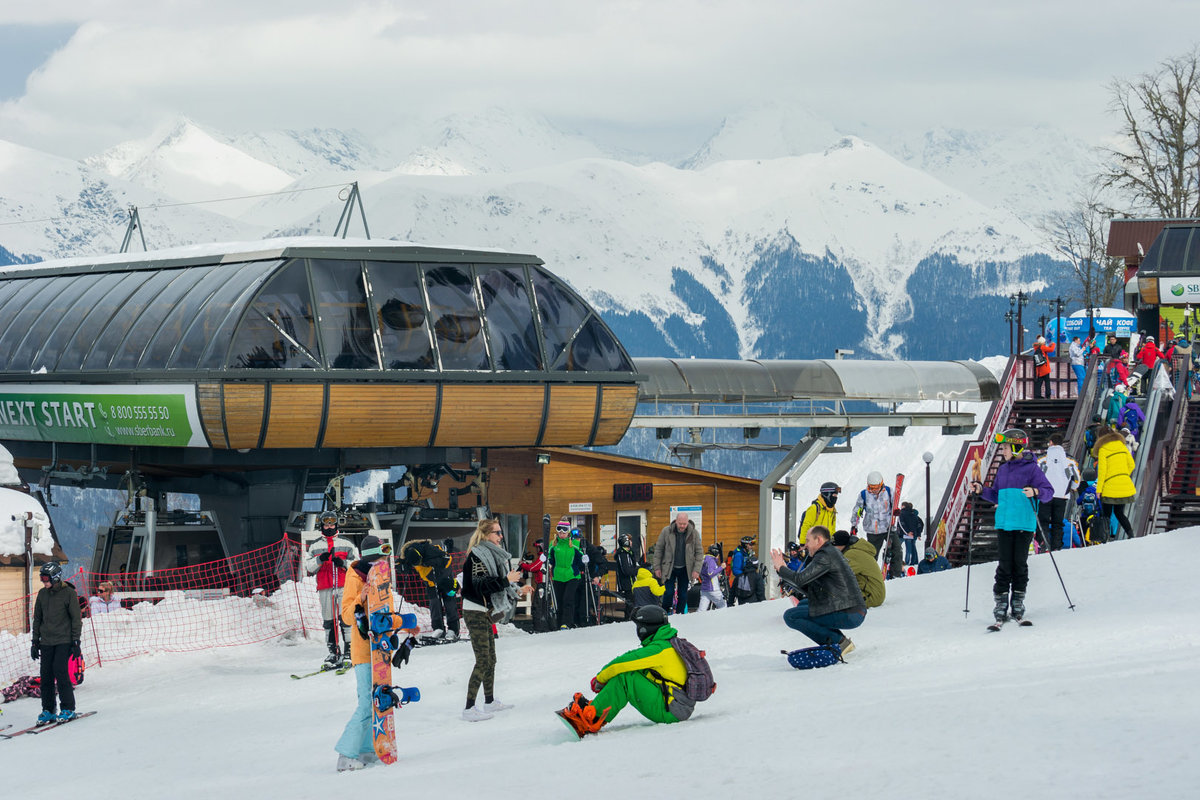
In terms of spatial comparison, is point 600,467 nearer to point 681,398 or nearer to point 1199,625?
point 681,398

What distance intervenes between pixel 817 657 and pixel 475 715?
8.94 feet

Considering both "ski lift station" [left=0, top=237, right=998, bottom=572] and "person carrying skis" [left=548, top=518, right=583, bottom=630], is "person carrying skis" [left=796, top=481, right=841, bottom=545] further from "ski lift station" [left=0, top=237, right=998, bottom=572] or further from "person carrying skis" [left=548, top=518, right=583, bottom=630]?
"ski lift station" [left=0, top=237, right=998, bottom=572]

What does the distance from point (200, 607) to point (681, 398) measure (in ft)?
54.4

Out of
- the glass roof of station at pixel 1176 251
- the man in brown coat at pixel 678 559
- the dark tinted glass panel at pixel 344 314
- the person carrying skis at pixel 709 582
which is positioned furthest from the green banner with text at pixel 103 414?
the glass roof of station at pixel 1176 251

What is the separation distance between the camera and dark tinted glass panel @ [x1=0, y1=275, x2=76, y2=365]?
2548 centimetres

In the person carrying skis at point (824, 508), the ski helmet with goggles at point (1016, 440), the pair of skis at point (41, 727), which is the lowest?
the pair of skis at point (41, 727)

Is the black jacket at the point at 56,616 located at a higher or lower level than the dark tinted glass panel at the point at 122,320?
lower

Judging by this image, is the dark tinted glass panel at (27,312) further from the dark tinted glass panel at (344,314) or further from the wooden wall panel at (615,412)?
the wooden wall panel at (615,412)

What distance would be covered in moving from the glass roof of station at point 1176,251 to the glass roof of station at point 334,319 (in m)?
24.0

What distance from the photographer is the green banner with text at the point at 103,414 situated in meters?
20.9

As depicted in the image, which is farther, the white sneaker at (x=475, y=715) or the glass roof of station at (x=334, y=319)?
the glass roof of station at (x=334, y=319)

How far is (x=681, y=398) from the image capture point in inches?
1316

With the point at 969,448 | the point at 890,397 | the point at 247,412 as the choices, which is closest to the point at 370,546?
the point at 247,412

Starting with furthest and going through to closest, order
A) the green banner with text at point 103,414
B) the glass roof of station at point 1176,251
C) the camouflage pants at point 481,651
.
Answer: the glass roof of station at point 1176,251 → the green banner with text at point 103,414 → the camouflage pants at point 481,651
